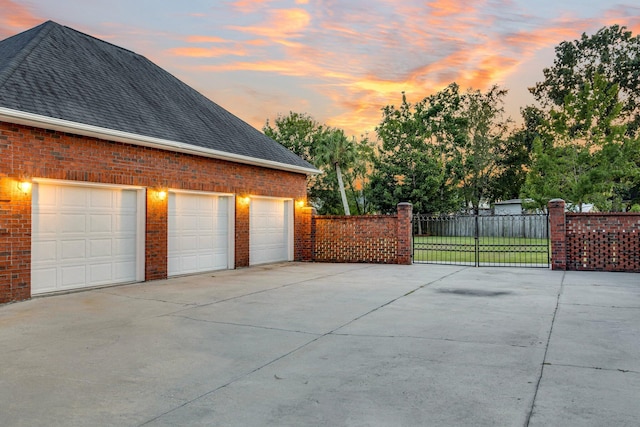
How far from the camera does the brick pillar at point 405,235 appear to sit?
14242mm

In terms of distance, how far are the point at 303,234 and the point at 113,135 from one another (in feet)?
25.8

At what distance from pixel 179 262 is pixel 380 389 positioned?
8.65 metres

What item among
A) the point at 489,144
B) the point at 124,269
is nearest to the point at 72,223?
the point at 124,269

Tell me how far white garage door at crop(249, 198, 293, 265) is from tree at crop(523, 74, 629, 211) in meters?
13.4

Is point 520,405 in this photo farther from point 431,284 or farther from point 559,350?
point 431,284

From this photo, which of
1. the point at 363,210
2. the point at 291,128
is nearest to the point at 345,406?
the point at 363,210

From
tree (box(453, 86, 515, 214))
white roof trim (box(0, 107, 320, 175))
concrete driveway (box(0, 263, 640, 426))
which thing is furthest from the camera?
tree (box(453, 86, 515, 214))

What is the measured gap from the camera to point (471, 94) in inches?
1563

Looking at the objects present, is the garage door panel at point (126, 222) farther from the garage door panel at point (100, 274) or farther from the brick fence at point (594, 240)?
the brick fence at point (594, 240)

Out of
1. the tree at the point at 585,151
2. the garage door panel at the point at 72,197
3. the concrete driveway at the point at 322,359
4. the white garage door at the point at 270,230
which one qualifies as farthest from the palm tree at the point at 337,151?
the concrete driveway at the point at 322,359

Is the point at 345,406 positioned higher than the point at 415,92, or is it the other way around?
the point at 415,92

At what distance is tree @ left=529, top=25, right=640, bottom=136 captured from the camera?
32.2 meters

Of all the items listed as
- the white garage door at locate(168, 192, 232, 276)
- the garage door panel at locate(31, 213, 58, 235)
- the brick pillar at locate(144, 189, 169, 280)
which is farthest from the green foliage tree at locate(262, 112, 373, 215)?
the garage door panel at locate(31, 213, 58, 235)

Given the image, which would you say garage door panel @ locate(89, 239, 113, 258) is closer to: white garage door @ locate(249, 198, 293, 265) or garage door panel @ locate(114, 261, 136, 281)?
→ garage door panel @ locate(114, 261, 136, 281)
